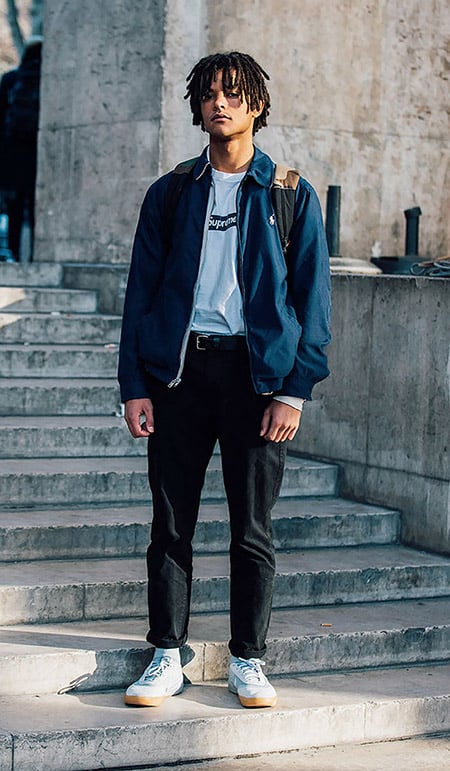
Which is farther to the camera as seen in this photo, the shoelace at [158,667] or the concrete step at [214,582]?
the concrete step at [214,582]

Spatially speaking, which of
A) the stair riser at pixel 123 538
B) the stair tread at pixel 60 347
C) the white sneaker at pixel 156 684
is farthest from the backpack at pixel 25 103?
the white sneaker at pixel 156 684

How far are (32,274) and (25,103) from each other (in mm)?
3957

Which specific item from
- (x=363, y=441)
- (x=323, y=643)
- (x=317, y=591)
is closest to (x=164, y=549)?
(x=323, y=643)

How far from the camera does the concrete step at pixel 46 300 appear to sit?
945 centimetres

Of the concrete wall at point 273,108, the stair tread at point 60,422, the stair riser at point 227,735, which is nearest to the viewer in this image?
the stair riser at point 227,735

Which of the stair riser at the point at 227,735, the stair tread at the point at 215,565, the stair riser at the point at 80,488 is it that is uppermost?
the stair riser at the point at 80,488

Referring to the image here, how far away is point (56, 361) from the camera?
859 cm

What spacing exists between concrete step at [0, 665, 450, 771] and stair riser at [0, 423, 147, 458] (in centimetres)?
225

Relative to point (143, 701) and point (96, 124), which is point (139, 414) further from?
point (96, 124)

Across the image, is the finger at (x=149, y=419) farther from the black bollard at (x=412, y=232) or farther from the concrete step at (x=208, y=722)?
the black bollard at (x=412, y=232)

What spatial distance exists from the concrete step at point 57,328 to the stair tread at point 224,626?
329cm

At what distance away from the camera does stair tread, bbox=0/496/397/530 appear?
21.4 feet

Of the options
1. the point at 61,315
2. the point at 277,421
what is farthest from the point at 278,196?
the point at 61,315

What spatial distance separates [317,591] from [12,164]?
9.04 meters
